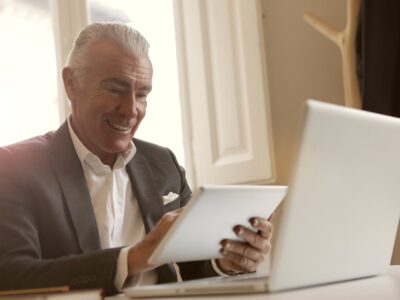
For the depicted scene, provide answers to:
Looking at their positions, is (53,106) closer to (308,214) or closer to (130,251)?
(130,251)

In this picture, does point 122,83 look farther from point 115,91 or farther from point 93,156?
point 93,156

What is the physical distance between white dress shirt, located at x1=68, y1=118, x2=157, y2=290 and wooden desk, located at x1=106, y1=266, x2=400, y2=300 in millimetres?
736

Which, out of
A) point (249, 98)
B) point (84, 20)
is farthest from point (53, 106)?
point (249, 98)

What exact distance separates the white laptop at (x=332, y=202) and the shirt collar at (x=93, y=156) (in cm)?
82

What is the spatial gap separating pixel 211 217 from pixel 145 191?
813 mm

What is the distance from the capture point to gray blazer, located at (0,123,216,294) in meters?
1.24

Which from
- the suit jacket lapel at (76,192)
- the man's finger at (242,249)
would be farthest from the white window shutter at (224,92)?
the man's finger at (242,249)

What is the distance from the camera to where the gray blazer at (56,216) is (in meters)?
1.24

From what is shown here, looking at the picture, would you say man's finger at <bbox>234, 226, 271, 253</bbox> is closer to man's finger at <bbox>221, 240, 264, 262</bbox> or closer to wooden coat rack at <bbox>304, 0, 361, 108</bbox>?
man's finger at <bbox>221, 240, 264, 262</bbox>

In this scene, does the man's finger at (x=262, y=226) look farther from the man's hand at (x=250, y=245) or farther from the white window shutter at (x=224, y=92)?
the white window shutter at (x=224, y=92)

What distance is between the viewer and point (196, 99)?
3.01m

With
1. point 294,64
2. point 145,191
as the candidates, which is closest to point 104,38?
point 145,191

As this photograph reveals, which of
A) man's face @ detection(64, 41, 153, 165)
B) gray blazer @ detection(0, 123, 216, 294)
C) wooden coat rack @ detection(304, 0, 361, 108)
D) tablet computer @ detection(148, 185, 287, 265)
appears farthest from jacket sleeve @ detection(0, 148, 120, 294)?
wooden coat rack @ detection(304, 0, 361, 108)

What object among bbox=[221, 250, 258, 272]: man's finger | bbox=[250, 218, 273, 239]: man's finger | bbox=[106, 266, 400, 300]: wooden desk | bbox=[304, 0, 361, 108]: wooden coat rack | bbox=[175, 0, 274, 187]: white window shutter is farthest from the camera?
bbox=[175, 0, 274, 187]: white window shutter
